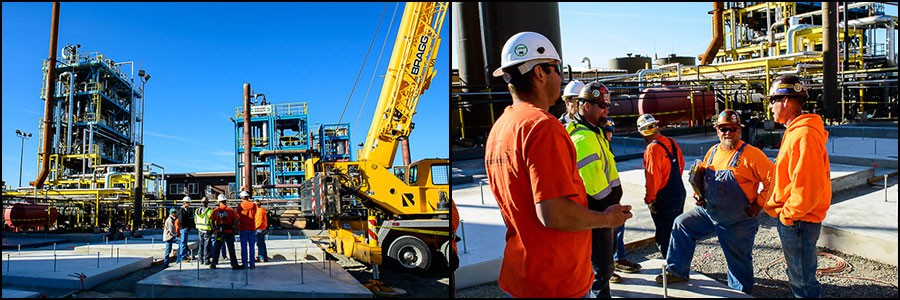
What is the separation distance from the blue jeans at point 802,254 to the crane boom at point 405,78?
6.46 ft

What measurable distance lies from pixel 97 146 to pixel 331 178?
1471mm

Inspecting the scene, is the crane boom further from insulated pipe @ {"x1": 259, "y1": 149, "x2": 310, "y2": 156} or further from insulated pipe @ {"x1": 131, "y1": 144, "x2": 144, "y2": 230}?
insulated pipe @ {"x1": 131, "y1": 144, "x2": 144, "y2": 230}

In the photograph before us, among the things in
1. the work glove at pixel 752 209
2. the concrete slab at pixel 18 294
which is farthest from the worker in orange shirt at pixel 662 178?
the concrete slab at pixel 18 294

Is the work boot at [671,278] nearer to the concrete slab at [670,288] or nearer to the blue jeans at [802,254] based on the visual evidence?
the concrete slab at [670,288]

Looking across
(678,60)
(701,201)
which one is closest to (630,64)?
(678,60)

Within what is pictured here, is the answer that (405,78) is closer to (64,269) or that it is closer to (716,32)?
(64,269)

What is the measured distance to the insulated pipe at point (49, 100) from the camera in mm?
2244

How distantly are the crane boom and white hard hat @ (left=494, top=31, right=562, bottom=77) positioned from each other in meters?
1.31

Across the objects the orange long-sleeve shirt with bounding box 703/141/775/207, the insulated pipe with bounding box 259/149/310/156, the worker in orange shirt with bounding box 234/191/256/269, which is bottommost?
the worker in orange shirt with bounding box 234/191/256/269

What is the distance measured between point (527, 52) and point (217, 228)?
151 cm

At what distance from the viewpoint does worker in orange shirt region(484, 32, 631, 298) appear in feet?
5.37

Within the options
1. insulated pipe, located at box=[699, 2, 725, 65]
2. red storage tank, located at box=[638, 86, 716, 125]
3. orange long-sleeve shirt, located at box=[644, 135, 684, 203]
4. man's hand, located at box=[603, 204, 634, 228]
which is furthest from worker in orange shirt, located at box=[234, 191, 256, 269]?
red storage tank, located at box=[638, 86, 716, 125]

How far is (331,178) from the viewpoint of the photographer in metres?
3.69

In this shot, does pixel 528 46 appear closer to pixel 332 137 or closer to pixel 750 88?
pixel 332 137
